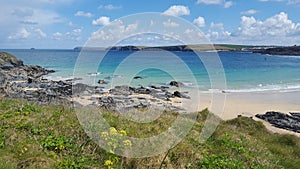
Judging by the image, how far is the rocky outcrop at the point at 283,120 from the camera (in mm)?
19523

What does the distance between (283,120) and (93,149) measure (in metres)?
17.8

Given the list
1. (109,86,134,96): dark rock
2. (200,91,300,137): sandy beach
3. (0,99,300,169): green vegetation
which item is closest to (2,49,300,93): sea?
(0,99,300,169): green vegetation

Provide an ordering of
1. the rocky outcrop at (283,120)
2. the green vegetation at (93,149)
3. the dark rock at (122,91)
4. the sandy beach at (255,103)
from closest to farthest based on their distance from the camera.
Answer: the green vegetation at (93,149) → the rocky outcrop at (283,120) → the sandy beach at (255,103) → the dark rock at (122,91)

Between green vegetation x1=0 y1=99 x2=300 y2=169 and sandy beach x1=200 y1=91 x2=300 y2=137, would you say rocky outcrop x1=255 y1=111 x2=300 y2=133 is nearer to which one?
sandy beach x1=200 y1=91 x2=300 y2=137

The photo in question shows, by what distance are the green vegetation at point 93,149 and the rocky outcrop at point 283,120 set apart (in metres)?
10.6

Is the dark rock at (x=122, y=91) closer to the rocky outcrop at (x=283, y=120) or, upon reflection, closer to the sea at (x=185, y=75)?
the sea at (x=185, y=75)

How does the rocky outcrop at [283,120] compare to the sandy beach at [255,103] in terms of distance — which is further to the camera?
the sandy beach at [255,103]

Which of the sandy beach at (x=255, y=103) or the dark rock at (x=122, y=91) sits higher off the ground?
the dark rock at (x=122, y=91)

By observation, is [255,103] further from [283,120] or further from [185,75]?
[185,75]

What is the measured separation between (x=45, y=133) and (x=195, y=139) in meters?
4.39

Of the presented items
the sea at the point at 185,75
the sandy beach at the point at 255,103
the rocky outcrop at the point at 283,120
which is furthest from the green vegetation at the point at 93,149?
the sandy beach at the point at 255,103

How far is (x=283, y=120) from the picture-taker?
21.1 m

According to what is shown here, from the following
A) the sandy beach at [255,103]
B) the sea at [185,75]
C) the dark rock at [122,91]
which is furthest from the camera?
the dark rock at [122,91]

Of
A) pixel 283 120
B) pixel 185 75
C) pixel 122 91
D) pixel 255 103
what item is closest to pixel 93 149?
pixel 283 120
